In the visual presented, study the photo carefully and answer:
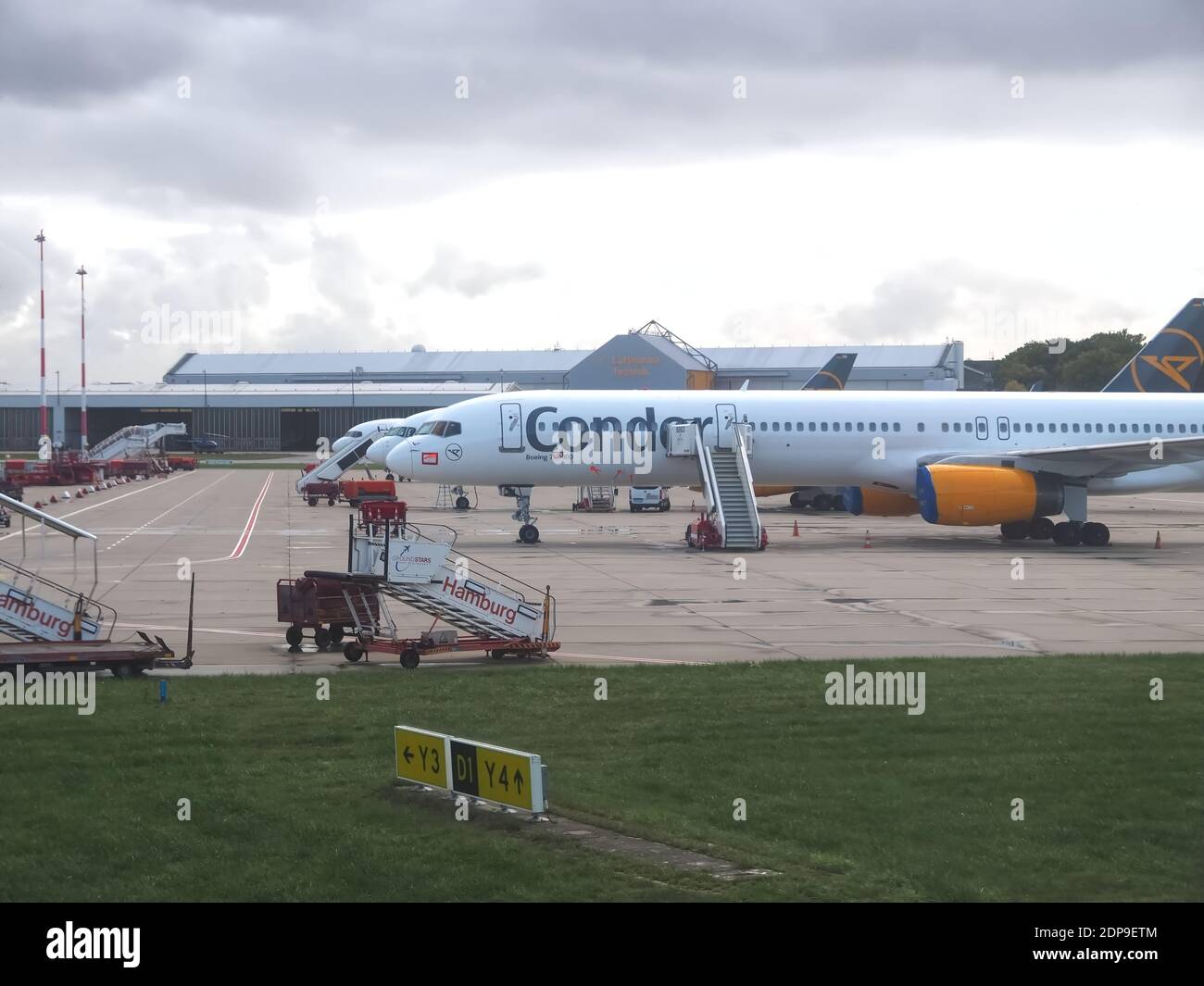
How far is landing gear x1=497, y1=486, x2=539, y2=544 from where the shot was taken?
147ft

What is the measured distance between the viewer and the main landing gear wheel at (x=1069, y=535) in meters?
44.8

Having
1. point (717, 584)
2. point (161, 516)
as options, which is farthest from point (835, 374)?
point (717, 584)

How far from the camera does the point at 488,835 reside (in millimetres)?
12852

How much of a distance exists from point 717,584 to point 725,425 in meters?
14.2

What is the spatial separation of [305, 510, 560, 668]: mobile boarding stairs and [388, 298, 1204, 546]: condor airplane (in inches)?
870

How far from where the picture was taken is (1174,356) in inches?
2388

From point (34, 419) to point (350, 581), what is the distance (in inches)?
6269

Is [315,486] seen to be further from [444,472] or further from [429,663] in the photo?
[429,663]

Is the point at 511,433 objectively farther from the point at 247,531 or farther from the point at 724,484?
the point at 247,531

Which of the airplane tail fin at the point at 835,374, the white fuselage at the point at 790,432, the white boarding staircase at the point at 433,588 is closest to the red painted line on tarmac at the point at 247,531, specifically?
the white fuselage at the point at 790,432

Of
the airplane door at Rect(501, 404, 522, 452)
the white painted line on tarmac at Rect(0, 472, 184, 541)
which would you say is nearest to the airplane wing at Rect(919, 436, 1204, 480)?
the airplane door at Rect(501, 404, 522, 452)

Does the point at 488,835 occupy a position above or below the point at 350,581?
below

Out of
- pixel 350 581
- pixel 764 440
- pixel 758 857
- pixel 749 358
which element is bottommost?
pixel 758 857
